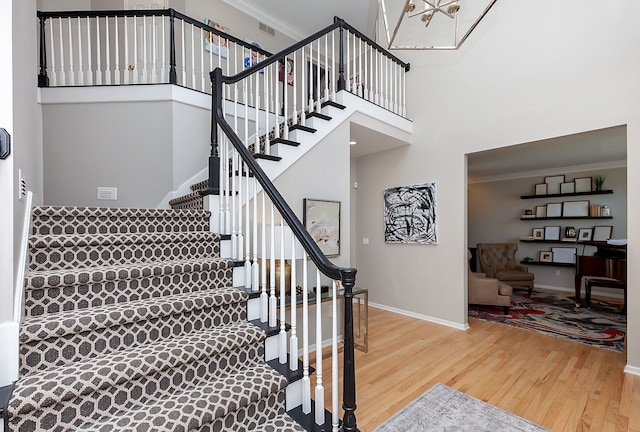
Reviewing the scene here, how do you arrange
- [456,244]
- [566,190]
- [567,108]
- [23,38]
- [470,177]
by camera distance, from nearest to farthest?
1. [23,38]
2. [567,108]
3. [456,244]
4. [566,190]
5. [470,177]

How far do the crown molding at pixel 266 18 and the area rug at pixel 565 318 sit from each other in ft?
19.5

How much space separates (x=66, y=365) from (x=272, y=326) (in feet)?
3.27

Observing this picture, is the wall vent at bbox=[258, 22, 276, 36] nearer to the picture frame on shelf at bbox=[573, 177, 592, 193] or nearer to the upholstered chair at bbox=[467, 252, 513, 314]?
the upholstered chair at bbox=[467, 252, 513, 314]

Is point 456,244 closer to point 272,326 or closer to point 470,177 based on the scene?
point 272,326

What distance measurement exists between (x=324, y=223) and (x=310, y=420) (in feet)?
7.11

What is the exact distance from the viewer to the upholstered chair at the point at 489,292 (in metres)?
4.62

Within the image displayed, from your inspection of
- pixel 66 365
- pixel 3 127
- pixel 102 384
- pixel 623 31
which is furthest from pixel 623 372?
pixel 3 127

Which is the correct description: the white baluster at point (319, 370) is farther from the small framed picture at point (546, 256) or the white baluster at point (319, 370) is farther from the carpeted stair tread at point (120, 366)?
the small framed picture at point (546, 256)

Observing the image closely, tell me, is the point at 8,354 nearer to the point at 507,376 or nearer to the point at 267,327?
the point at 267,327

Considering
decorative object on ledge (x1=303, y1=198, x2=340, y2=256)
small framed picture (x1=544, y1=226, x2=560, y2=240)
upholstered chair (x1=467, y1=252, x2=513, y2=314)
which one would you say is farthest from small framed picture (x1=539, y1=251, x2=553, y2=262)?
decorative object on ledge (x1=303, y1=198, x2=340, y2=256)

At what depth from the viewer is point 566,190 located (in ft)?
20.6

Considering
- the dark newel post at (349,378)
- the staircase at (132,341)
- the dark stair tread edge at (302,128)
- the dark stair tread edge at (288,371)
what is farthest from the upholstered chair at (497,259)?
the staircase at (132,341)

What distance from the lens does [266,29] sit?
564cm

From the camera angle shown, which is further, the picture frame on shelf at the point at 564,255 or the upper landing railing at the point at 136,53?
the picture frame on shelf at the point at 564,255
